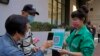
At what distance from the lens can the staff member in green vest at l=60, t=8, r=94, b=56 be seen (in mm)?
4398

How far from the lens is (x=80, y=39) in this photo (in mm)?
4477

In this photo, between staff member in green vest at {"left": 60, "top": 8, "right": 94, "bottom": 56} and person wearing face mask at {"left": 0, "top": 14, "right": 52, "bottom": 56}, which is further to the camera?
staff member in green vest at {"left": 60, "top": 8, "right": 94, "bottom": 56}

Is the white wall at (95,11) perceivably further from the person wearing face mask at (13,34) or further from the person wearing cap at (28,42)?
the person wearing face mask at (13,34)

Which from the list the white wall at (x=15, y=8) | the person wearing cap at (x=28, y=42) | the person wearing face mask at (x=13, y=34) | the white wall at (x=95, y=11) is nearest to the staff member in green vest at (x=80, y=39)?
the person wearing cap at (x=28, y=42)

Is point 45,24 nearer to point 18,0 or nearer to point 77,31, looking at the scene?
point 18,0

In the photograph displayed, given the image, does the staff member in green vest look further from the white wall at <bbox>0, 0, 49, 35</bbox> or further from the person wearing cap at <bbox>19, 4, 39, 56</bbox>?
the white wall at <bbox>0, 0, 49, 35</bbox>

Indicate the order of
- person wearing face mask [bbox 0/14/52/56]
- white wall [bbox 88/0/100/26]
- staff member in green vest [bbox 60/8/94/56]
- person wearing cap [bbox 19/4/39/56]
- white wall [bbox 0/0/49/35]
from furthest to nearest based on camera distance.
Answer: white wall [bbox 88/0/100/26] → white wall [bbox 0/0/49/35] → staff member in green vest [bbox 60/8/94/56] → person wearing cap [bbox 19/4/39/56] → person wearing face mask [bbox 0/14/52/56]

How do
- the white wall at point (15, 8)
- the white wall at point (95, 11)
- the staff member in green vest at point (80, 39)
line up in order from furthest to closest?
the white wall at point (95, 11), the white wall at point (15, 8), the staff member in green vest at point (80, 39)

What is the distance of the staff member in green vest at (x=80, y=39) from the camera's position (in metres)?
4.40

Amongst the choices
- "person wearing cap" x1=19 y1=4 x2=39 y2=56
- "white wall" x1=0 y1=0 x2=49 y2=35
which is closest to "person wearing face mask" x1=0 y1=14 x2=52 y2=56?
"person wearing cap" x1=19 y1=4 x2=39 y2=56

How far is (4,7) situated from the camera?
32.5 feet

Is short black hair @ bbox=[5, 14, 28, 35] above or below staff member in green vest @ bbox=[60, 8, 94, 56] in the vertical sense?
above

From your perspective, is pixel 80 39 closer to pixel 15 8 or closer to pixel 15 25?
pixel 15 25

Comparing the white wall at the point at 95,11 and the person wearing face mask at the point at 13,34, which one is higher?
the person wearing face mask at the point at 13,34
